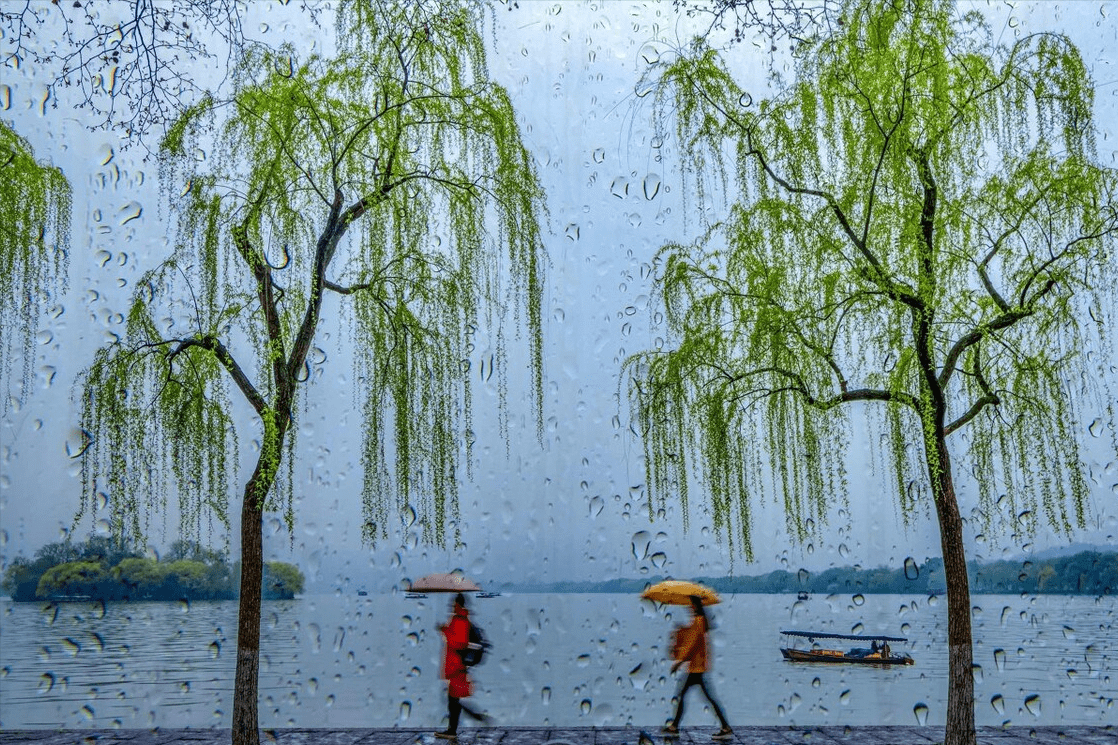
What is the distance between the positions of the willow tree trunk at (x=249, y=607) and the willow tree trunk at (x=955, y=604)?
4966 mm

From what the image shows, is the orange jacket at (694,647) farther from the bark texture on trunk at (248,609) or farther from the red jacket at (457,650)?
the bark texture on trunk at (248,609)

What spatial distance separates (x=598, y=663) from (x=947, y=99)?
93.8 ft

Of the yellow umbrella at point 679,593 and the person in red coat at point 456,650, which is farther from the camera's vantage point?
the yellow umbrella at point 679,593

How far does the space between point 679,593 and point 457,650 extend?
2028 millimetres

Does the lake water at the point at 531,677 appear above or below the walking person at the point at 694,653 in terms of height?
below

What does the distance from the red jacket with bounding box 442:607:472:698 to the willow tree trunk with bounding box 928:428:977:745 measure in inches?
146

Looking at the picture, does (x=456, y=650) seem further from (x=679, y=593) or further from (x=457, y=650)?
(x=679, y=593)

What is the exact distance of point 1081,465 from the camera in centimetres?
678

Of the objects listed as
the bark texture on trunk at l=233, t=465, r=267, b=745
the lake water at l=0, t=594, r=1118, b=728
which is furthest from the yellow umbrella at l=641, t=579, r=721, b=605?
the bark texture on trunk at l=233, t=465, r=267, b=745

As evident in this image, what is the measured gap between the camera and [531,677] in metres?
23.8

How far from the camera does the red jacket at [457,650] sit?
7.03 metres

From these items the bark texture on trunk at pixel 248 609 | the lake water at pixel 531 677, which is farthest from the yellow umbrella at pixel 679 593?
the bark texture on trunk at pixel 248 609

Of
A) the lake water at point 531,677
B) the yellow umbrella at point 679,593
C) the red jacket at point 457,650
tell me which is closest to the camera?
the red jacket at point 457,650

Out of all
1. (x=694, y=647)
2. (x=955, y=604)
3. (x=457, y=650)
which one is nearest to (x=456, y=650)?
(x=457, y=650)
